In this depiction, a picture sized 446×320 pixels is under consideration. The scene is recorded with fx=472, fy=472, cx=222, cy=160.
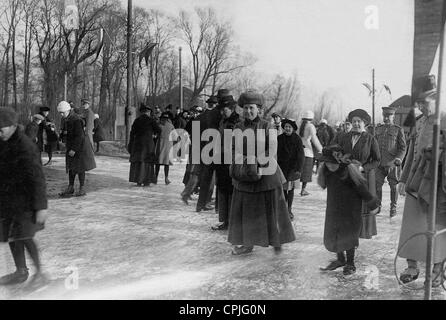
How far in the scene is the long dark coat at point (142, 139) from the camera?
30.7 ft

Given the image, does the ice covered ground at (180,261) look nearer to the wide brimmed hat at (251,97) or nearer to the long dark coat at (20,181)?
the long dark coat at (20,181)

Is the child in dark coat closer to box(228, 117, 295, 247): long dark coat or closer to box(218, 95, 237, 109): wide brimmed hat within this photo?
box(228, 117, 295, 247): long dark coat

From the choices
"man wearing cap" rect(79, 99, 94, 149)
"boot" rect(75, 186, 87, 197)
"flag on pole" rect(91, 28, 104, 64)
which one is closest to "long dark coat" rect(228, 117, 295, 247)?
"flag on pole" rect(91, 28, 104, 64)

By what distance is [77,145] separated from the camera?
789 centimetres

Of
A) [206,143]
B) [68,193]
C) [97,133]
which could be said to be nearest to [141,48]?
[206,143]

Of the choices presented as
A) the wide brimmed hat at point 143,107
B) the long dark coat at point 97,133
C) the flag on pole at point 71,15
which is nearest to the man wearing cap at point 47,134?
the long dark coat at point 97,133

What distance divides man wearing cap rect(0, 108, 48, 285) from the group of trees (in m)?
2.09

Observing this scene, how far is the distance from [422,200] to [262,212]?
1.47m

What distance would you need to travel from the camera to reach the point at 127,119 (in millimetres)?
8523

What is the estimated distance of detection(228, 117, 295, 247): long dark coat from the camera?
4582 millimetres

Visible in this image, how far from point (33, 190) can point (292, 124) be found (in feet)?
12.7

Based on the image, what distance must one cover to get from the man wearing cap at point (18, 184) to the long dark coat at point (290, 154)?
3548 millimetres
